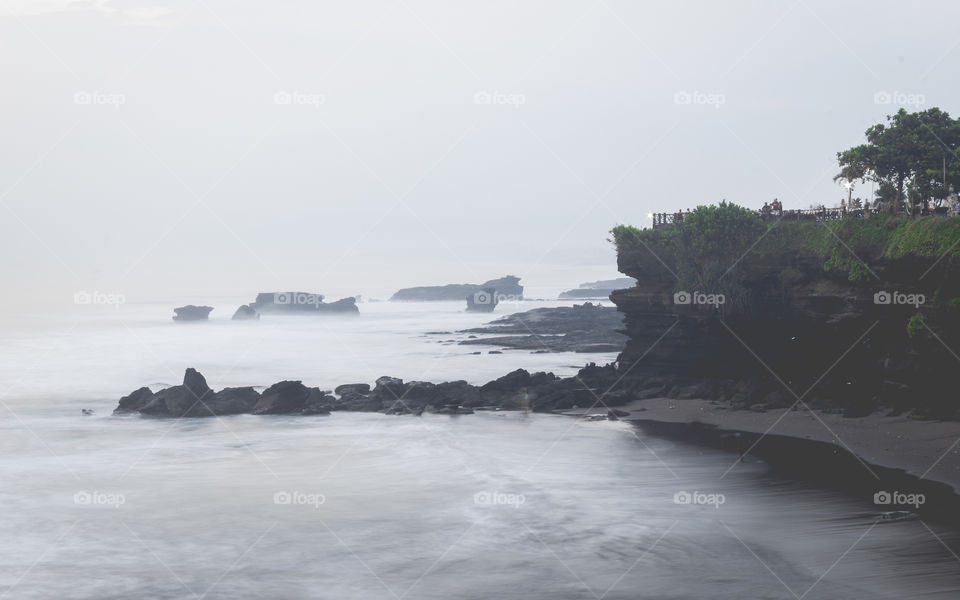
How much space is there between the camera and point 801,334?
46.0 metres

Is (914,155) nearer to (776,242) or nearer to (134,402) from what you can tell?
(776,242)

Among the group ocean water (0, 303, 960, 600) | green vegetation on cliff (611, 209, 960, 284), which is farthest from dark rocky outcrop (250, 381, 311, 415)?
green vegetation on cliff (611, 209, 960, 284)

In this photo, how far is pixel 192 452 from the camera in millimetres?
43031

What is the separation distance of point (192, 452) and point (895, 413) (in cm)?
3284

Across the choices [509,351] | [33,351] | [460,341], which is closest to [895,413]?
[509,351]

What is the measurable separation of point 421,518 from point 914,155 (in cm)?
3524

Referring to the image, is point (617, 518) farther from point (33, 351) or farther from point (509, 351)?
point (33, 351)

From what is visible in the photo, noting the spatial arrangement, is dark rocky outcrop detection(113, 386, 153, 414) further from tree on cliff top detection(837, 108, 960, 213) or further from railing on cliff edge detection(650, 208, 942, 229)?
tree on cliff top detection(837, 108, 960, 213)

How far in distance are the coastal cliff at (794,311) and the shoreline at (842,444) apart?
152 cm

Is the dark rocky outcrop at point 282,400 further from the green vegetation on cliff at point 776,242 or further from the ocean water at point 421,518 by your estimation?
the green vegetation on cliff at point 776,242

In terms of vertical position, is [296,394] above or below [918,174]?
below

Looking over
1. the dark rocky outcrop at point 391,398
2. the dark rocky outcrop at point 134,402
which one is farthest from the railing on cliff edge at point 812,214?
the dark rocky outcrop at point 134,402

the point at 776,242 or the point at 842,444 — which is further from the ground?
the point at 776,242

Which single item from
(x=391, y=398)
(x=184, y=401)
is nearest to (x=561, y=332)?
(x=391, y=398)
